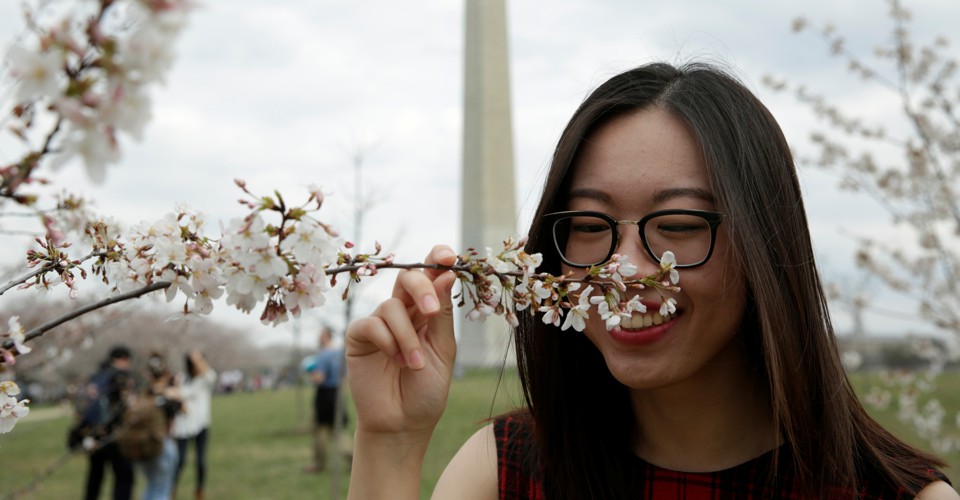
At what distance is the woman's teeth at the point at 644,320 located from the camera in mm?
1357

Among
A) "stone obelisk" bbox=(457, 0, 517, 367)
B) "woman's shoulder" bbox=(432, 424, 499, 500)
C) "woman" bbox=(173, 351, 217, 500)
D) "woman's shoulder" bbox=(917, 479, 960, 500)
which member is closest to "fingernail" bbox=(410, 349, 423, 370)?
"woman's shoulder" bbox=(432, 424, 499, 500)

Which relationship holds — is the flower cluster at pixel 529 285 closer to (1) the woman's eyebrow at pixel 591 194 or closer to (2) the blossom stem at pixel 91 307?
(1) the woman's eyebrow at pixel 591 194

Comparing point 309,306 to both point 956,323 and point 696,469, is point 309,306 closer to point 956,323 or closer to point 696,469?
point 696,469

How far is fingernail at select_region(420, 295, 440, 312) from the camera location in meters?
1.14

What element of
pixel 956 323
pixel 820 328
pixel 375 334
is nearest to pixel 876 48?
pixel 956 323

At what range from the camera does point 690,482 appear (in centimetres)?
162

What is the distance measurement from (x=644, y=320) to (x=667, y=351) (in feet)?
0.25

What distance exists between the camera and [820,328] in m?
1.50

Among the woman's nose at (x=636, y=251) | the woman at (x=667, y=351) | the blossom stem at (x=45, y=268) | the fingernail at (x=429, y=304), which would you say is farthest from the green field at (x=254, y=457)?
the blossom stem at (x=45, y=268)

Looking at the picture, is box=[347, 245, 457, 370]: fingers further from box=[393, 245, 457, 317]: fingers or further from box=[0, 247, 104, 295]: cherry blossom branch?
box=[0, 247, 104, 295]: cherry blossom branch

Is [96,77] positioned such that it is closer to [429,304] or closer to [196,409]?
[429,304]

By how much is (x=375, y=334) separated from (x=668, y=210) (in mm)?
556

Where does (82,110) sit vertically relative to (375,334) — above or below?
above

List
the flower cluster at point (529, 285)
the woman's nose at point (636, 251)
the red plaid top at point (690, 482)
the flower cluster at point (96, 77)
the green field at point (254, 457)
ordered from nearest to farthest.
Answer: the flower cluster at point (96, 77) < the flower cluster at point (529, 285) < the woman's nose at point (636, 251) < the red plaid top at point (690, 482) < the green field at point (254, 457)
